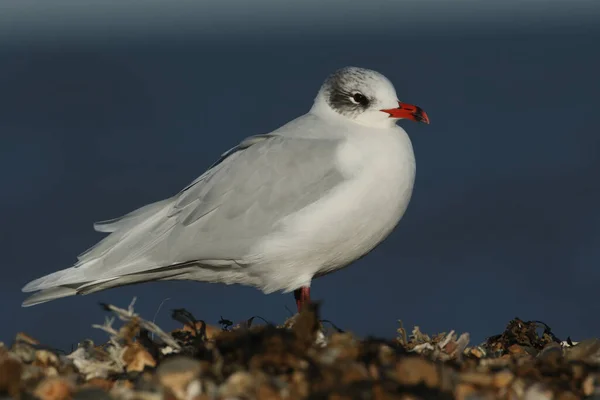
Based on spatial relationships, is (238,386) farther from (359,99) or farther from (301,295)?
(359,99)

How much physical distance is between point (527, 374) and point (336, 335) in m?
0.69

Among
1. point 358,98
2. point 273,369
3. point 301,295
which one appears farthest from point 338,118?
point 273,369

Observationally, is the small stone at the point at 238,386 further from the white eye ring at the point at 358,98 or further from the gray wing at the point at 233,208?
the white eye ring at the point at 358,98

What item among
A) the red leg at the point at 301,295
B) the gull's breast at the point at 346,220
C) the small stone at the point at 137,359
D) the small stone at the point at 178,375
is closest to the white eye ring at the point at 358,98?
the gull's breast at the point at 346,220

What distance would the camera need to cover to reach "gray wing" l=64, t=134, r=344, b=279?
556 centimetres

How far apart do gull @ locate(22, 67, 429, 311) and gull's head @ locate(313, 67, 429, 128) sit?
0.5 inches

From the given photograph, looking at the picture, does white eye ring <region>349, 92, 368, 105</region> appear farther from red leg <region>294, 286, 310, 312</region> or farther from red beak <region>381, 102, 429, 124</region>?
red leg <region>294, 286, 310, 312</region>

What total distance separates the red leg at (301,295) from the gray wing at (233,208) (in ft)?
1.58

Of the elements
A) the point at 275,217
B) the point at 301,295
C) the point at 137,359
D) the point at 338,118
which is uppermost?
the point at 338,118

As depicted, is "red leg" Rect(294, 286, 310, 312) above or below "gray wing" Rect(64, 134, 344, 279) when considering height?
below

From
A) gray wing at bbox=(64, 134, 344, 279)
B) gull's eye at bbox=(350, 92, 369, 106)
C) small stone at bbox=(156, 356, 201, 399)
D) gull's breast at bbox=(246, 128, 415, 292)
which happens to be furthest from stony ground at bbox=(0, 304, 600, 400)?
gull's eye at bbox=(350, 92, 369, 106)

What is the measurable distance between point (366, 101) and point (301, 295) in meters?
1.24

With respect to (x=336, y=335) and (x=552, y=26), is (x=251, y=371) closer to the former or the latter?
(x=336, y=335)

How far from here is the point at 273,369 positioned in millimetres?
3326
